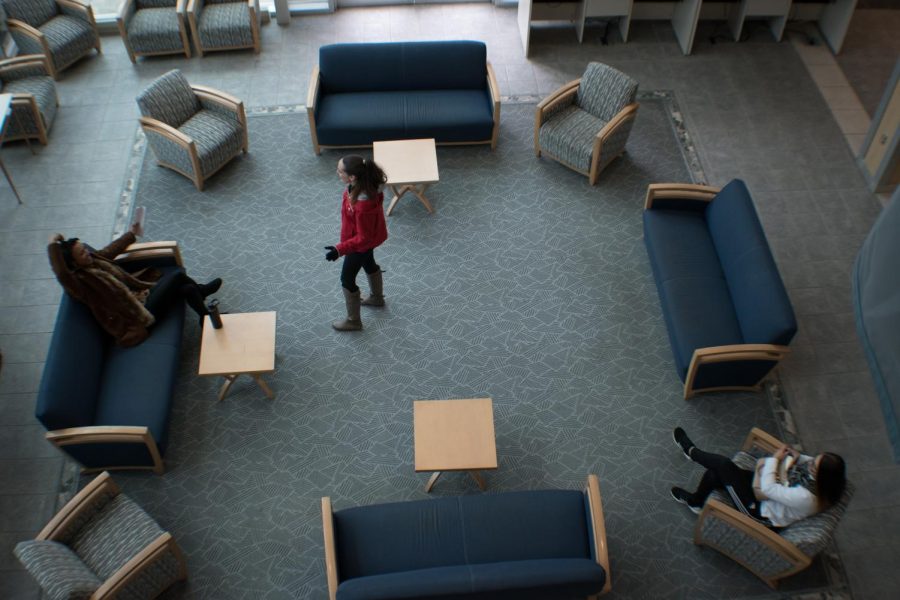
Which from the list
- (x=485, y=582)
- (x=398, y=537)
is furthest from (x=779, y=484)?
(x=398, y=537)

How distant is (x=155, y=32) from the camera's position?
9.26 m

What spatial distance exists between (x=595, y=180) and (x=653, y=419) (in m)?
2.83

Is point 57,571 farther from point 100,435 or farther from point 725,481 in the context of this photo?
point 725,481

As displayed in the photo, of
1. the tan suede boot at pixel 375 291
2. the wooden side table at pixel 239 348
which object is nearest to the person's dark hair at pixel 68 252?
the wooden side table at pixel 239 348

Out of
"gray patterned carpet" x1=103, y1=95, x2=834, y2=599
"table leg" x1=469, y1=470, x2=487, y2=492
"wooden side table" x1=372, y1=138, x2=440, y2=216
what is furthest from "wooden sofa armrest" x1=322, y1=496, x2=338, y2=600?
"wooden side table" x1=372, y1=138, x2=440, y2=216

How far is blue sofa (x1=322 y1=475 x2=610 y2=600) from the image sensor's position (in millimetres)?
4805

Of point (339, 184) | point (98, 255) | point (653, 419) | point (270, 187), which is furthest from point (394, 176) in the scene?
point (653, 419)

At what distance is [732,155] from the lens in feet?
27.6

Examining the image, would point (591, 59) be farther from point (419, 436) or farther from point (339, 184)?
point (419, 436)

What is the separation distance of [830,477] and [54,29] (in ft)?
30.6

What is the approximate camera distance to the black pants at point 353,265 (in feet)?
20.9

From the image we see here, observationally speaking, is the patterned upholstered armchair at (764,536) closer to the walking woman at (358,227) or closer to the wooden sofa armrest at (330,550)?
the wooden sofa armrest at (330,550)

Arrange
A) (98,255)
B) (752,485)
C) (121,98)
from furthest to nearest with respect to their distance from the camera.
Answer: (121,98) → (98,255) → (752,485)

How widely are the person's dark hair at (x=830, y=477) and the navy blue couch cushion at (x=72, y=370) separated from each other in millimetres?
5021
